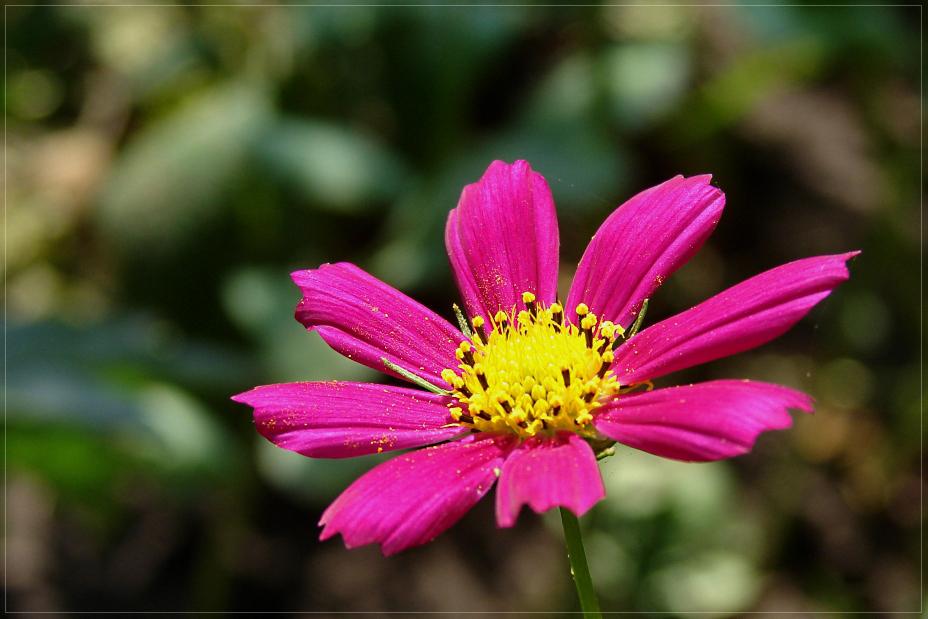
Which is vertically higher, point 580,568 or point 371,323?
point 371,323

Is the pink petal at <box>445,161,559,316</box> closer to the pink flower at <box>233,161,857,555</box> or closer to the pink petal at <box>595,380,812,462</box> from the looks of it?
the pink flower at <box>233,161,857,555</box>

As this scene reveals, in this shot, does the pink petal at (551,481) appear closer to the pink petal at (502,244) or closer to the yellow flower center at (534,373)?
the yellow flower center at (534,373)

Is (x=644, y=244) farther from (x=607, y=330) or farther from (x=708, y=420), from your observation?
(x=708, y=420)

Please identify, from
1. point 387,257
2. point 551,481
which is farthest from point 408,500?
point 387,257

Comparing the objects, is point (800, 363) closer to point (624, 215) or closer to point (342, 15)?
point (342, 15)

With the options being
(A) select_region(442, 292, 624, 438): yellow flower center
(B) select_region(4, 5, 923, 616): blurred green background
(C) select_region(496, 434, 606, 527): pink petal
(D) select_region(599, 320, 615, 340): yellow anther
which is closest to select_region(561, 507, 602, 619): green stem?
(C) select_region(496, 434, 606, 527): pink petal

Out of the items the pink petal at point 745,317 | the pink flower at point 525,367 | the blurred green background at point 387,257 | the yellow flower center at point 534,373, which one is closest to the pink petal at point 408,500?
the pink flower at point 525,367

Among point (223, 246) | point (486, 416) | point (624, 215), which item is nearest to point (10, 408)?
point (223, 246)
